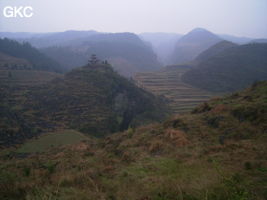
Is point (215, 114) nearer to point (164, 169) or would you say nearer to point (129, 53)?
point (164, 169)

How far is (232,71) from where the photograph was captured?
58312 mm

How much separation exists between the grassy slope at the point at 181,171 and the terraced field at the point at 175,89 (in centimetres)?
3016

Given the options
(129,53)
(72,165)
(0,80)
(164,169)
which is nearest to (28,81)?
(0,80)

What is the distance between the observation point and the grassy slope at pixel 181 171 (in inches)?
130

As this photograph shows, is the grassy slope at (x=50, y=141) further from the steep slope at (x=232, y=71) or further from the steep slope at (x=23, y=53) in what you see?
the steep slope at (x=23, y=53)

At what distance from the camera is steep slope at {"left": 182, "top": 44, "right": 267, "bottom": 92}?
5481cm

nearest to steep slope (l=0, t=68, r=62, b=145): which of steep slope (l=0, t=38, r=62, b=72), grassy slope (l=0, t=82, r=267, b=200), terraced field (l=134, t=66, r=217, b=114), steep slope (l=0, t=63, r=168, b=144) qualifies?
steep slope (l=0, t=63, r=168, b=144)

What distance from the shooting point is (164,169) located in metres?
5.31

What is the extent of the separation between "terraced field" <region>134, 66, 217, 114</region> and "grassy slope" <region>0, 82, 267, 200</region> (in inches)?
1188

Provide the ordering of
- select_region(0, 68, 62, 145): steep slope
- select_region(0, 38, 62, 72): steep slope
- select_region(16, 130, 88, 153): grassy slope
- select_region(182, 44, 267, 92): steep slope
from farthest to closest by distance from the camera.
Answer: select_region(0, 38, 62, 72): steep slope, select_region(182, 44, 267, 92): steep slope, select_region(0, 68, 62, 145): steep slope, select_region(16, 130, 88, 153): grassy slope

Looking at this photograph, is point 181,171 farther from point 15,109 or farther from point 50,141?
point 15,109

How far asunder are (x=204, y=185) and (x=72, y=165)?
17.0ft

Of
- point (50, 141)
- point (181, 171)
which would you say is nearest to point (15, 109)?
point (50, 141)

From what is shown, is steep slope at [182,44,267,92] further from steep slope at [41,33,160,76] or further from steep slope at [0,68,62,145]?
steep slope at [41,33,160,76]
